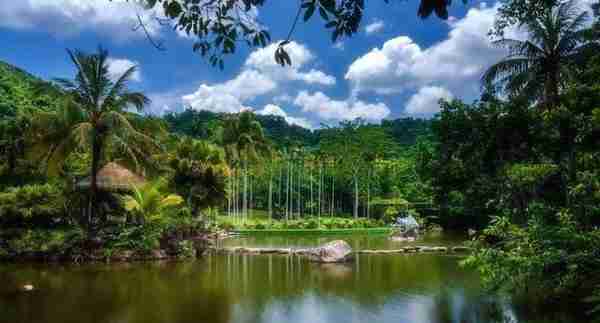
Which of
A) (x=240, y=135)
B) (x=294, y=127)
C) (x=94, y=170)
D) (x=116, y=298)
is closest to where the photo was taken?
(x=116, y=298)

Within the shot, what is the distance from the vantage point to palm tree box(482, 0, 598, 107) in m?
12.8

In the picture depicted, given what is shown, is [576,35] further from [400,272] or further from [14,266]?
[14,266]

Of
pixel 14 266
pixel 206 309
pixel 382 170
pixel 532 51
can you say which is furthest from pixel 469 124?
pixel 382 170

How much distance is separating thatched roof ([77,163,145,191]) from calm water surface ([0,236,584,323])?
4342mm

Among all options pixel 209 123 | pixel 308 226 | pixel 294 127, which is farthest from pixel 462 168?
pixel 294 127

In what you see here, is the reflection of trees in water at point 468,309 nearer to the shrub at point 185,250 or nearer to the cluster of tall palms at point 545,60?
the cluster of tall palms at point 545,60

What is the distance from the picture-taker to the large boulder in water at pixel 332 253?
15953mm

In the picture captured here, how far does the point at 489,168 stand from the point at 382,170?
1401 inches

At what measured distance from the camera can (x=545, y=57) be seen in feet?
43.9

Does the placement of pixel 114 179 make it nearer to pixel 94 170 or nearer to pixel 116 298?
pixel 94 170

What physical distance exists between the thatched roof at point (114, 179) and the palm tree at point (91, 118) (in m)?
1.18

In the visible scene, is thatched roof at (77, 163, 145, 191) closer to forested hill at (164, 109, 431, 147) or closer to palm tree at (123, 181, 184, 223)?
palm tree at (123, 181, 184, 223)

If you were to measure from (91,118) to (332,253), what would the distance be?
9.41 metres

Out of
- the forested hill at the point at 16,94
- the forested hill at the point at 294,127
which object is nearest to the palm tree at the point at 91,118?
the forested hill at the point at 16,94
